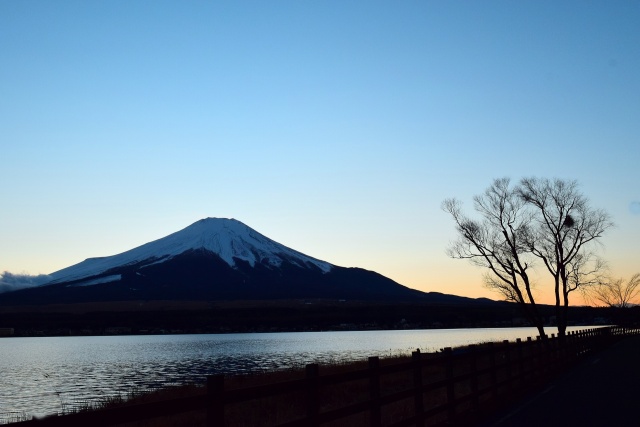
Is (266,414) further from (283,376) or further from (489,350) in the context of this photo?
(283,376)

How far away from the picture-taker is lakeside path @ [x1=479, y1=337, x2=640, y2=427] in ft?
44.3

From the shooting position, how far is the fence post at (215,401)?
681 cm

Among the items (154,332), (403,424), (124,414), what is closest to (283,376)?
(403,424)

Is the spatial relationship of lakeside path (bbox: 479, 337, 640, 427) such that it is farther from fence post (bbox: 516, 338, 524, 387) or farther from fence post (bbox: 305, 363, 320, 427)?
fence post (bbox: 305, 363, 320, 427)

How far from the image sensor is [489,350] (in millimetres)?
16391

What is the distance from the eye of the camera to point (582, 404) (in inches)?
633

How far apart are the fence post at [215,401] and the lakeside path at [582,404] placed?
26.1 ft

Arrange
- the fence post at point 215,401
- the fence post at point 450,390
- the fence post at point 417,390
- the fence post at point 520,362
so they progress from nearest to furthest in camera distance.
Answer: the fence post at point 215,401, the fence post at point 417,390, the fence post at point 450,390, the fence post at point 520,362

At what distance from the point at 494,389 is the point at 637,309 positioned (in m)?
127

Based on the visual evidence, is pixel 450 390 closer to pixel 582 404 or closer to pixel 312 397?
pixel 582 404

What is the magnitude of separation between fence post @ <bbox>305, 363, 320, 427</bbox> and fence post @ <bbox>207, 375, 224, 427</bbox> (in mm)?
1747

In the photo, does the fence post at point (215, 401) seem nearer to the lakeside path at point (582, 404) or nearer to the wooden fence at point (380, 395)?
the wooden fence at point (380, 395)

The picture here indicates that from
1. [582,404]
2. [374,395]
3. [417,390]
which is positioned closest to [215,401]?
[374,395]

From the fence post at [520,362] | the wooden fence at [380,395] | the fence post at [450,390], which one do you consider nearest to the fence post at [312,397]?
the wooden fence at [380,395]
